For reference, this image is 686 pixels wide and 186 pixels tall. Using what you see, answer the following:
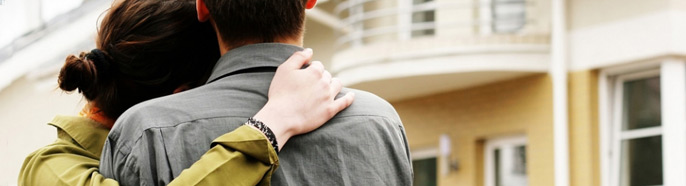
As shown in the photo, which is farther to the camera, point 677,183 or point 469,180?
point 469,180

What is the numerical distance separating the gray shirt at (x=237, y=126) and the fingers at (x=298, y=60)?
2cm

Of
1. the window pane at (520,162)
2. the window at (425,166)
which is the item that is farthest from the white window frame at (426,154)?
the window pane at (520,162)

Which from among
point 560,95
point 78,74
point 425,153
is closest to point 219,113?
point 78,74

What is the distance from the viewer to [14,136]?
36.7ft

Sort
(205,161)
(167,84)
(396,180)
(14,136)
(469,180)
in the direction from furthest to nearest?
(469,180), (14,136), (167,84), (396,180), (205,161)

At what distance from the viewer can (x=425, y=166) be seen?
13609 mm

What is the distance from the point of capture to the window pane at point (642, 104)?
35.1 ft

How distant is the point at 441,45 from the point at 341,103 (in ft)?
31.3

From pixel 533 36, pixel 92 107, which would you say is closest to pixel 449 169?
pixel 533 36

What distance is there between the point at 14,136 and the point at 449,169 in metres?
4.58

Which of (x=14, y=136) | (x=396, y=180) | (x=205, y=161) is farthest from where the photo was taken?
(x=14, y=136)

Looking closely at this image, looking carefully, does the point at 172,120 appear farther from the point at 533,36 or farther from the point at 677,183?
the point at 533,36

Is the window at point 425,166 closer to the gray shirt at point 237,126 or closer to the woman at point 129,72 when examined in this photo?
the woman at point 129,72

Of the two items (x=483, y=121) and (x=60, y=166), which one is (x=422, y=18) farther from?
(x=60, y=166)
